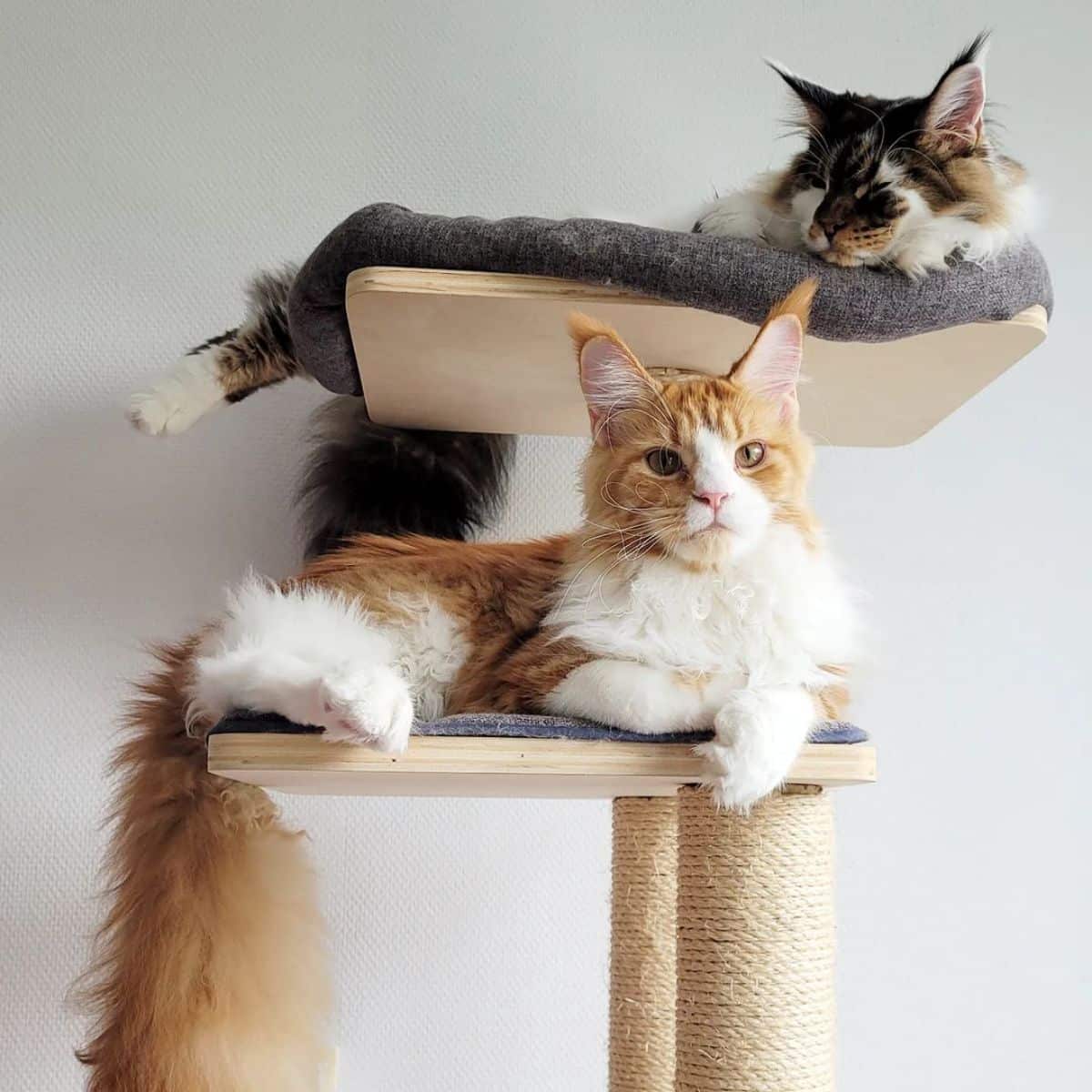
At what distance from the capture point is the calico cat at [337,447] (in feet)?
4.75

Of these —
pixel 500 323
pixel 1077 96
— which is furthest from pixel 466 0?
pixel 1077 96

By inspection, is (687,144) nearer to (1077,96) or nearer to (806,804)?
(1077,96)

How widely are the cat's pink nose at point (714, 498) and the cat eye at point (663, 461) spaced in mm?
56

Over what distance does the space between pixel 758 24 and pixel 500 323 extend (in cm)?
97

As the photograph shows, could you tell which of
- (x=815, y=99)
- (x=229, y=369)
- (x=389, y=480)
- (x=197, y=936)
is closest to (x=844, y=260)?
(x=815, y=99)

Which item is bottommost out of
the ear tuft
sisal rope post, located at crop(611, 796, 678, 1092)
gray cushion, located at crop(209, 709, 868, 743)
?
sisal rope post, located at crop(611, 796, 678, 1092)

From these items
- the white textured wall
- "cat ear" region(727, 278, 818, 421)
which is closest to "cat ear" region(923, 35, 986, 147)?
"cat ear" region(727, 278, 818, 421)

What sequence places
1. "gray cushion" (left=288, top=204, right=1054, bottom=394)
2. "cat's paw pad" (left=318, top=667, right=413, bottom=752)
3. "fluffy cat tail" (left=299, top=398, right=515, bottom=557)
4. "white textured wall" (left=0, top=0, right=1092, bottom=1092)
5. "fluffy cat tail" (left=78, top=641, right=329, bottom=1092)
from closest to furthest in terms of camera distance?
"cat's paw pad" (left=318, top=667, right=413, bottom=752), "fluffy cat tail" (left=78, top=641, right=329, bottom=1092), "gray cushion" (left=288, top=204, right=1054, bottom=394), "fluffy cat tail" (left=299, top=398, right=515, bottom=557), "white textured wall" (left=0, top=0, right=1092, bottom=1092)

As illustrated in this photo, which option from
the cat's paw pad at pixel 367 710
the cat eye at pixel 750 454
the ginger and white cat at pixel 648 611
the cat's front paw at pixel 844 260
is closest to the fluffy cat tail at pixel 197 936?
the ginger and white cat at pixel 648 611

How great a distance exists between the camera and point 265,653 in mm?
1012

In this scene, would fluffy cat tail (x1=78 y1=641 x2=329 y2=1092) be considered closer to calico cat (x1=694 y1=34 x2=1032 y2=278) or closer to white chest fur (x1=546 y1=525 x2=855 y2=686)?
white chest fur (x1=546 y1=525 x2=855 y2=686)

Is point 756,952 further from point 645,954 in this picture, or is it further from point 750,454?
point 750,454

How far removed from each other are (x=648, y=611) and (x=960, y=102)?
25.1 inches

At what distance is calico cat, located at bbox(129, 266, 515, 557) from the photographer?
1447mm
